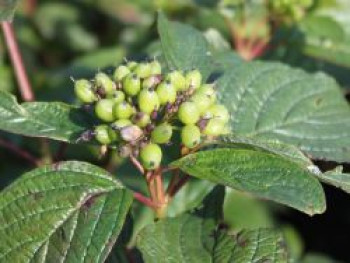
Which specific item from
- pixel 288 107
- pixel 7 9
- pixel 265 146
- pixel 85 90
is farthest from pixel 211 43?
pixel 265 146

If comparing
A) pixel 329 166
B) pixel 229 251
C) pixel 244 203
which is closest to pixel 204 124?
pixel 229 251

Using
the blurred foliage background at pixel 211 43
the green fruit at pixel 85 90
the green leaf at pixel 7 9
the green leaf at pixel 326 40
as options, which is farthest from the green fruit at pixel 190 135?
the green leaf at pixel 326 40

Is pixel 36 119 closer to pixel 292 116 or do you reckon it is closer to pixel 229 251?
pixel 229 251

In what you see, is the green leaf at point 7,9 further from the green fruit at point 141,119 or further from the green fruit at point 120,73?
the green fruit at point 141,119

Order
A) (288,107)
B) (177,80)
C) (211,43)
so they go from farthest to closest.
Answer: (211,43)
(288,107)
(177,80)

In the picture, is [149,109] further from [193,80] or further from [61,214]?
[61,214]
